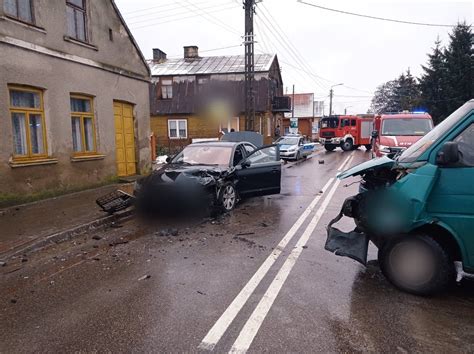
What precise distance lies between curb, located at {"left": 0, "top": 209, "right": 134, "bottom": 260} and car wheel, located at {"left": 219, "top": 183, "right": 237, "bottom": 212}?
2.09 meters

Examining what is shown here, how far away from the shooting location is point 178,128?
32406mm

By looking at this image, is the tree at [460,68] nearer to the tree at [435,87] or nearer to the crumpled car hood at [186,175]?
the tree at [435,87]

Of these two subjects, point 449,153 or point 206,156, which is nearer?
point 449,153

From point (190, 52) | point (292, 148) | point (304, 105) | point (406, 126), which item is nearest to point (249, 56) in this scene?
point (292, 148)

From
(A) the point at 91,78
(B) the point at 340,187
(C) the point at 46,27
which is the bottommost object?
(B) the point at 340,187

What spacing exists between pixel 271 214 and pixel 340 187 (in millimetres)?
4570

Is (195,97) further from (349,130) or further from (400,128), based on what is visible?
(400,128)

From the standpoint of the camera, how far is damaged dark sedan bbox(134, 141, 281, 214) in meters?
7.07

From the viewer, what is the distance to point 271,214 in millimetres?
8055

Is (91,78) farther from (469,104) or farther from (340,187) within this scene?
(469,104)

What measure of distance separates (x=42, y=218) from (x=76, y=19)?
655cm

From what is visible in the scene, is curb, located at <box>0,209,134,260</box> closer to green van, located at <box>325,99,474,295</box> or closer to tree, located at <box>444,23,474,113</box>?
green van, located at <box>325,99,474,295</box>

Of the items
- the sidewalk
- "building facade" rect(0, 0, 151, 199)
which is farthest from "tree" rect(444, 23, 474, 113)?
the sidewalk

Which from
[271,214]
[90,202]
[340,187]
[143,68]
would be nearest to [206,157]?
[271,214]
